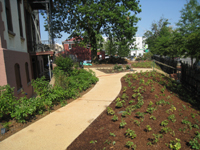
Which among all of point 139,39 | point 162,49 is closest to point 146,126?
point 162,49

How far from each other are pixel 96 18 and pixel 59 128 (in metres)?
19.1

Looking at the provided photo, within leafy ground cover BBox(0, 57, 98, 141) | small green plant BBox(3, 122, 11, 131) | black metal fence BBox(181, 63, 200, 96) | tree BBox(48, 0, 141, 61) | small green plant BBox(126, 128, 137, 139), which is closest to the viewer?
small green plant BBox(126, 128, 137, 139)

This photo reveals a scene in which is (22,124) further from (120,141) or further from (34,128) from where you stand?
(120,141)

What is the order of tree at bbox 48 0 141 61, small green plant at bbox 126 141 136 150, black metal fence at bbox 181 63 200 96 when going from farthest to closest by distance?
tree at bbox 48 0 141 61 → black metal fence at bbox 181 63 200 96 → small green plant at bbox 126 141 136 150

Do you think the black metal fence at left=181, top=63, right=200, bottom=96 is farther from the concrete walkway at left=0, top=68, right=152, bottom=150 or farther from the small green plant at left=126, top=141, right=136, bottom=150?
the small green plant at left=126, top=141, right=136, bottom=150

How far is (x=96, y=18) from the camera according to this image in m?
21.6

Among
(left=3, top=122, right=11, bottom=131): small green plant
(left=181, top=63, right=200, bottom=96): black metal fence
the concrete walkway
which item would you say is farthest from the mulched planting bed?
(left=181, top=63, right=200, bottom=96): black metal fence

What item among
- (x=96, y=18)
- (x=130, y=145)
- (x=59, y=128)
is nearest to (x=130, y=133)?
(x=130, y=145)

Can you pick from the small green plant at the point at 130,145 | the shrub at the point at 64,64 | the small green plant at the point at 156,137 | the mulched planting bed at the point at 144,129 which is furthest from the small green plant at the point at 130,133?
the shrub at the point at 64,64

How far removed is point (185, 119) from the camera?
16.3 feet

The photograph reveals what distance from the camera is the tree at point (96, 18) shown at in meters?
21.1

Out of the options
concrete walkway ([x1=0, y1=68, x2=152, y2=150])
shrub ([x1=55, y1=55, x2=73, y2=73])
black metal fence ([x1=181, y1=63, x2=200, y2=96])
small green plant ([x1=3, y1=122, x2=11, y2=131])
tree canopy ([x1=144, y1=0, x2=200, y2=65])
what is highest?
tree canopy ([x1=144, y1=0, x2=200, y2=65])

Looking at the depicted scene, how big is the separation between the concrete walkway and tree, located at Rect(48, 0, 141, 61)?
16.3m

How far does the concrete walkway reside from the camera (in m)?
3.92
